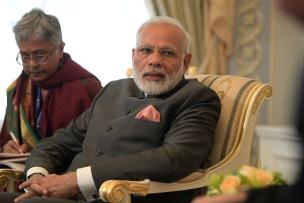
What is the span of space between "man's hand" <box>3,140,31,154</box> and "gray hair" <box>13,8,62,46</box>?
468 mm

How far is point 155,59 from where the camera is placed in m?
2.02

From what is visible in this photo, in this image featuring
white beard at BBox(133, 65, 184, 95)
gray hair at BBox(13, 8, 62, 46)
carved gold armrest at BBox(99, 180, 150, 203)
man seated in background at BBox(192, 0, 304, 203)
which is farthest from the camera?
gray hair at BBox(13, 8, 62, 46)

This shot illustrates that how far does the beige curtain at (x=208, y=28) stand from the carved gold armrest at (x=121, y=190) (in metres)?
1.68

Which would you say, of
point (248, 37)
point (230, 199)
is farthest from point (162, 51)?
point (248, 37)

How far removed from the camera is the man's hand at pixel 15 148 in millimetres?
2361

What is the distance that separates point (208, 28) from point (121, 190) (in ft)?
6.03

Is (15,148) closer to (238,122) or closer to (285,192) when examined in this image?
(238,122)

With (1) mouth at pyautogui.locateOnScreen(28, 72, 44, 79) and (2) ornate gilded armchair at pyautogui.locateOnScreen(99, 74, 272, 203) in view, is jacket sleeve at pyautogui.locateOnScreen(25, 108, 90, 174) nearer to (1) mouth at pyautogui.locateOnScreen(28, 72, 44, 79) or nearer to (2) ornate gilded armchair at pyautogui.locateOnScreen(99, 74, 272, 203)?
(1) mouth at pyautogui.locateOnScreen(28, 72, 44, 79)

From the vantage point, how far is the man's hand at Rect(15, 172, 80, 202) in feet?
6.05

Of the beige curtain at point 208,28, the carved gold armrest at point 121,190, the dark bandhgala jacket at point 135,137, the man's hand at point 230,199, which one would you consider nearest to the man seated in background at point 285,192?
the man's hand at point 230,199

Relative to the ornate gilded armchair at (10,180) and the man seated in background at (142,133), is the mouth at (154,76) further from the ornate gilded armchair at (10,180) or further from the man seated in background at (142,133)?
the ornate gilded armchair at (10,180)

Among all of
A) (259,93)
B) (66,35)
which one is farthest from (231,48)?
(259,93)

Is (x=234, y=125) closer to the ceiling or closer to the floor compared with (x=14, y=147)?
closer to the ceiling

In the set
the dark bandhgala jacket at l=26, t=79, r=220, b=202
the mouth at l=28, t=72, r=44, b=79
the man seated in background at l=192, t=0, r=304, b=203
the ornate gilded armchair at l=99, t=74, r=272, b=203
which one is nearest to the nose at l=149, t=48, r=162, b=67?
the dark bandhgala jacket at l=26, t=79, r=220, b=202
